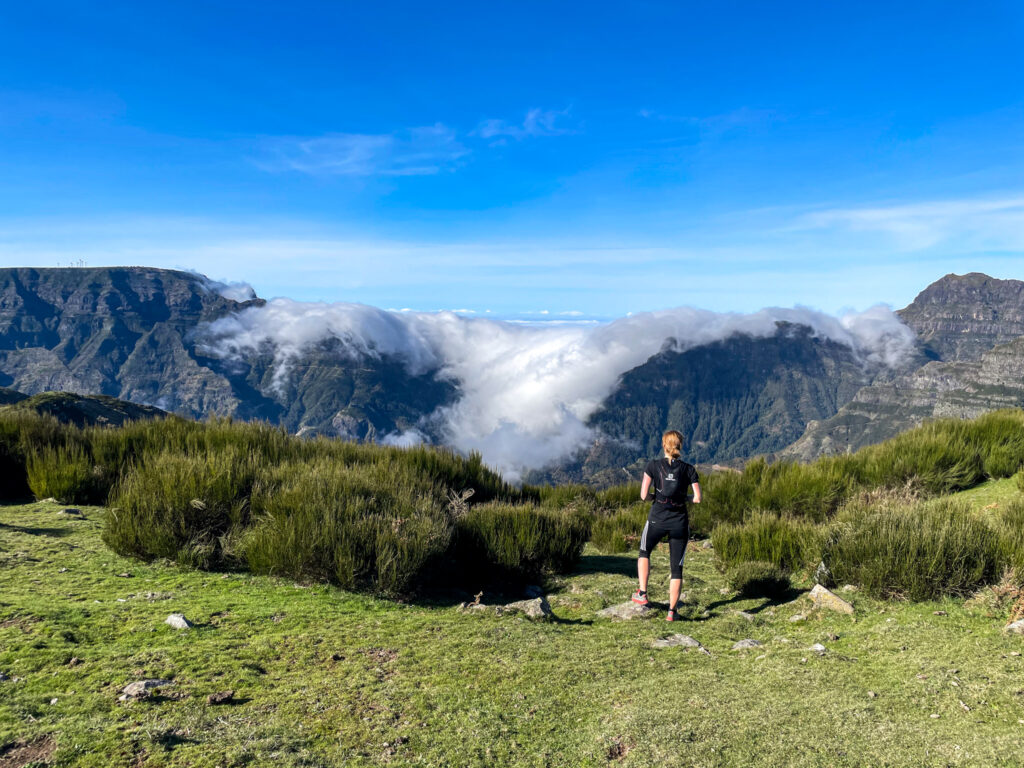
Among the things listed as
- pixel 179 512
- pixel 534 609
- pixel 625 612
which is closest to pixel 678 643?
pixel 625 612

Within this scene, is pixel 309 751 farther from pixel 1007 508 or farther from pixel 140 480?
pixel 1007 508

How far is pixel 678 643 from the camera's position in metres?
5.47

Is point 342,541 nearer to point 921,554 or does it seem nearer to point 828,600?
point 828,600

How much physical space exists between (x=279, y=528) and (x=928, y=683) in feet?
19.3

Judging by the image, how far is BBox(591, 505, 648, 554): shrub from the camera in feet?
34.1

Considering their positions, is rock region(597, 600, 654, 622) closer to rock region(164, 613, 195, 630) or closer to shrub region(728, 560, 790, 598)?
shrub region(728, 560, 790, 598)

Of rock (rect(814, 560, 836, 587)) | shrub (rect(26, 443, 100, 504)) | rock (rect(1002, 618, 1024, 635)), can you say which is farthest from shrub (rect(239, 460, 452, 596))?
rock (rect(1002, 618, 1024, 635))

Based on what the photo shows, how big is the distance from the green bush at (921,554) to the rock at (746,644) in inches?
71.3

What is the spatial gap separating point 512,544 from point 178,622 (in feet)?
13.2

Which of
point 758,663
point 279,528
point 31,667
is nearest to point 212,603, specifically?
point 279,528

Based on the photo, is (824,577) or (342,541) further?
(824,577)

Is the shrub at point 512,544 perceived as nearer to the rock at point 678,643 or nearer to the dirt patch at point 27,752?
the rock at point 678,643

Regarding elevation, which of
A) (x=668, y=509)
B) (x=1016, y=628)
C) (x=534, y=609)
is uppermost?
(x=668, y=509)

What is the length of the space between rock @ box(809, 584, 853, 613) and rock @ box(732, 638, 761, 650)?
1.14 metres
